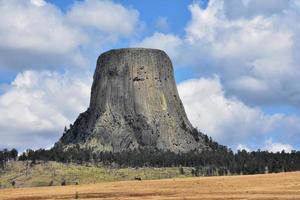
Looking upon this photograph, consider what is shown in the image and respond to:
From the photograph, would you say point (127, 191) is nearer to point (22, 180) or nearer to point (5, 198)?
point (5, 198)

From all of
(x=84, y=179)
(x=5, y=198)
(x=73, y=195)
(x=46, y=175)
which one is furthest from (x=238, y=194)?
(x=46, y=175)

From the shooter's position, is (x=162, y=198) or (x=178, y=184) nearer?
(x=162, y=198)

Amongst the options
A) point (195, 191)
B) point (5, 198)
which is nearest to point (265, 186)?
point (195, 191)

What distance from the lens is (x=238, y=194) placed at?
47.6 m

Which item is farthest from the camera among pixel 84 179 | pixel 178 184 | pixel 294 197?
pixel 84 179

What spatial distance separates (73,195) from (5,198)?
18.4ft

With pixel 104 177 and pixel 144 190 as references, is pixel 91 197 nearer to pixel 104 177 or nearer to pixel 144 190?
pixel 144 190

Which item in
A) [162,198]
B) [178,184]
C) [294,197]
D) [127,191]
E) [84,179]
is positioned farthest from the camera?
[84,179]

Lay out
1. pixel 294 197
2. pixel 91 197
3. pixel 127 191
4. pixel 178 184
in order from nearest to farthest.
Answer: pixel 294 197, pixel 91 197, pixel 127 191, pixel 178 184

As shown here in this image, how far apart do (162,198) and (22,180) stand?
148 meters

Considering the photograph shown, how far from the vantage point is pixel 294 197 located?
141 feet

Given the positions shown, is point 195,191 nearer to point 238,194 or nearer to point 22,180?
point 238,194

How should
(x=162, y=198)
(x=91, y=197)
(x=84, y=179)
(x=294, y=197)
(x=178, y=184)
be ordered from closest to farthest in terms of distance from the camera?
(x=294, y=197) < (x=162, y=198) < (x=91, y=197) < (x=178, y=184) < (x=84, y=179)

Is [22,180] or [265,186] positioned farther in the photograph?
[22,180]
